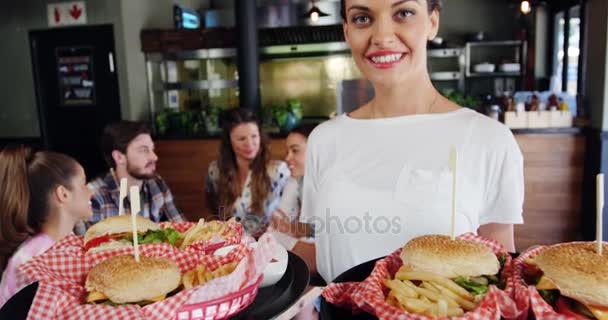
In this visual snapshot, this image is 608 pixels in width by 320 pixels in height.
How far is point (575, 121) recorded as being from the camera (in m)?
4.39

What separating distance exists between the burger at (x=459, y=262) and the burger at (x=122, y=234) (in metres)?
0.73

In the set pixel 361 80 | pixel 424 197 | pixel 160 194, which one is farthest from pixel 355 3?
pixel 361 80

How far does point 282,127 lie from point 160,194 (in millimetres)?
2409

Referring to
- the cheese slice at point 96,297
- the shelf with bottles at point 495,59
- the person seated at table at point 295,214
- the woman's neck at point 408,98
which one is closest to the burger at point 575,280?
the woman's neck at point 408,98

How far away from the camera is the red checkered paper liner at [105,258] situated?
926 mm

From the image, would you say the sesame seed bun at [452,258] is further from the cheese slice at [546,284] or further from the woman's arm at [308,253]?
the woman's arm at [308,253]

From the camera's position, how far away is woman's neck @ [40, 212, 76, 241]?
6.50 ft

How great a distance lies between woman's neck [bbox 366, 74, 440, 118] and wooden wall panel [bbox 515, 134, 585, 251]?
3.35m

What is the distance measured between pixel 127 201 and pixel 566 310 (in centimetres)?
247

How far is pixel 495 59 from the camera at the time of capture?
7418mm

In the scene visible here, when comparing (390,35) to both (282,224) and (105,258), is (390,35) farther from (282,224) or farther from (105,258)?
(282,224)

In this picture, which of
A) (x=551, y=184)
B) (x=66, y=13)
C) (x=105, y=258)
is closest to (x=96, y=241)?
(x=105, y=258)

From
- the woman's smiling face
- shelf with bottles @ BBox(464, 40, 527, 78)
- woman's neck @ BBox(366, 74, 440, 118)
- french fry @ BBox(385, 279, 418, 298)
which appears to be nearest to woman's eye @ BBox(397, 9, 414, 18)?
the woman's smiling face

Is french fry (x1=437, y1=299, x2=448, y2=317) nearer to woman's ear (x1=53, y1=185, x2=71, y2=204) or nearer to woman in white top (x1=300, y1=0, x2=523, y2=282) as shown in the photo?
woman in white top (x1=300, y1=0, x2=523, y2=282)
